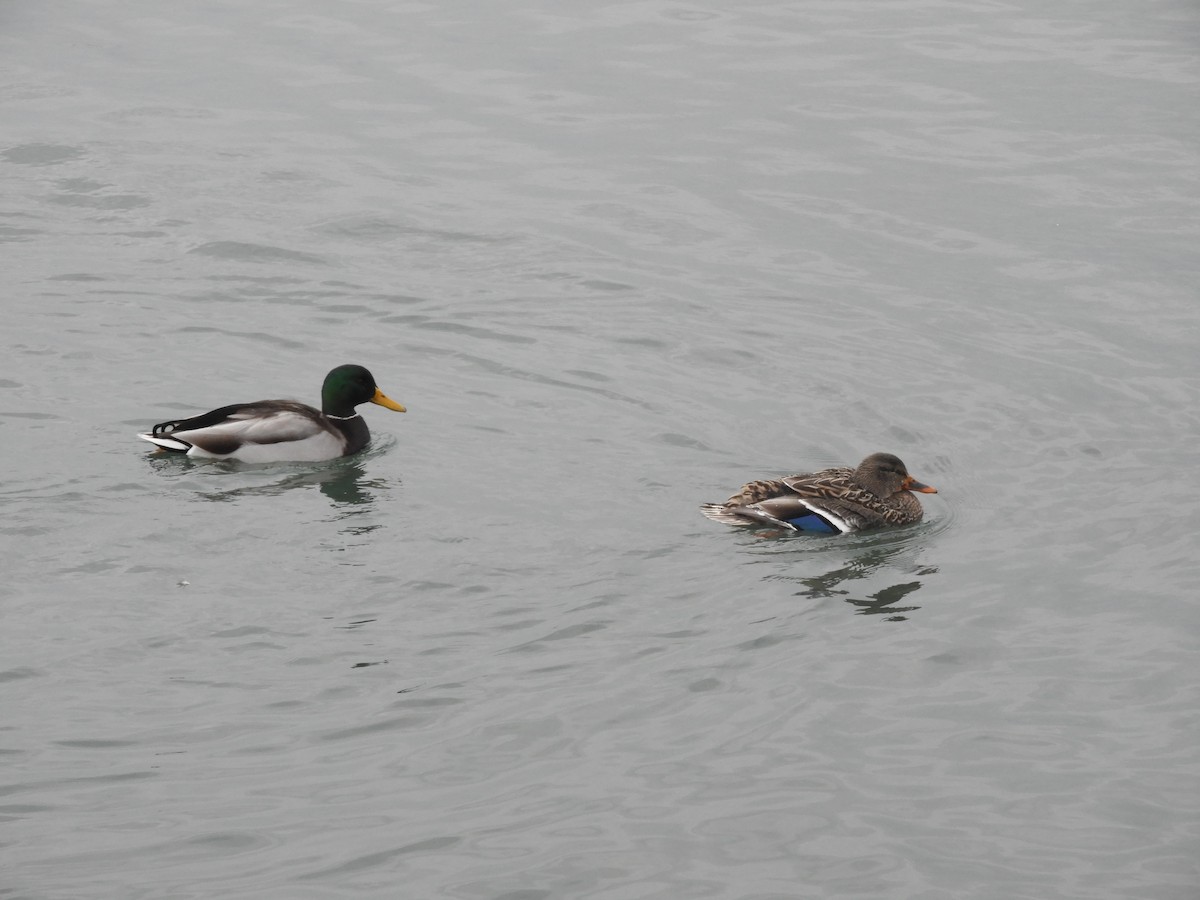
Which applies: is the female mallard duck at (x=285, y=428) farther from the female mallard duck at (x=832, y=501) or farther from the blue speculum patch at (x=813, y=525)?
the blue speculum patch at (x=813, y=525)

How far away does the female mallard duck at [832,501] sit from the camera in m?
12.9

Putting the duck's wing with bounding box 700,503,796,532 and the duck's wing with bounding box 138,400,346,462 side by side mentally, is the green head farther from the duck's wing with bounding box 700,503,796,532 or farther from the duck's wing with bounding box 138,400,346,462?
the duck's wing with bounding box 700,503,796,532

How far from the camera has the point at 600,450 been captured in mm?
14398

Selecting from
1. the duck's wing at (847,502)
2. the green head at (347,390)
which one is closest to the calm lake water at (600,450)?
the duck's wing at (847,502)

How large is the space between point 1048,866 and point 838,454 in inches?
246

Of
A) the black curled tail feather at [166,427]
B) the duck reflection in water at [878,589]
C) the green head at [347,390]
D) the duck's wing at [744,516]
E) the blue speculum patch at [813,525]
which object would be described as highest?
the green head at [347,390]

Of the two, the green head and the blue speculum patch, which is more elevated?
the green head

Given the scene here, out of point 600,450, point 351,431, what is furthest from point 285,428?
point 600,450

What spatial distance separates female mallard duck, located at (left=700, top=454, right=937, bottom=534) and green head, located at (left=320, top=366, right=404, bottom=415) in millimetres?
3332

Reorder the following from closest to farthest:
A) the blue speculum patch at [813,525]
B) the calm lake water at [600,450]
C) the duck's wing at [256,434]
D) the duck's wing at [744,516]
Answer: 1. the calm lake water at [600,450]
2. the duck's wing at [744,516]
3. the blue speculum patch at [813,525]
4. the duck's wing at [256,434]

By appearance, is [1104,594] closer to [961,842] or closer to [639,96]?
[961,842]

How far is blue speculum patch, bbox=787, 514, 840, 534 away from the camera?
13008 millimetres

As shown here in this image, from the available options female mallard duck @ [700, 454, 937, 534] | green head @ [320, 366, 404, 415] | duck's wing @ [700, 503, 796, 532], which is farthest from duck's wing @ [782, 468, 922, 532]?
green head @ [320, 366, 404, 415]

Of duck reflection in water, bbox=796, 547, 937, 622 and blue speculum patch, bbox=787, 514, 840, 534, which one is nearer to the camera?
duck reflection in water, bbox=796, 547, 937, 622
